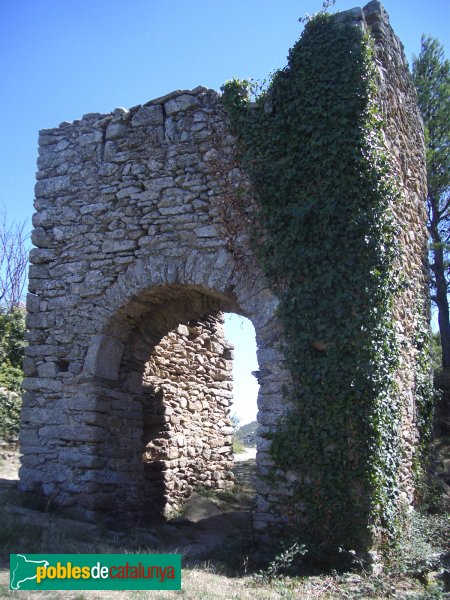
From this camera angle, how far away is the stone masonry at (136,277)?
251 inches

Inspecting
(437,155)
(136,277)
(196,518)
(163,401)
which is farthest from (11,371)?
(437,155)

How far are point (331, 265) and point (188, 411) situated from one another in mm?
3951

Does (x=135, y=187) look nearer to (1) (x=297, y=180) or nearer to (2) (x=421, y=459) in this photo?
(1) (x=297, y=180)

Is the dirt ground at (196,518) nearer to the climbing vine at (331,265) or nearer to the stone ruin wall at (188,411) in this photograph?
the stone ruin wall at (188,411)

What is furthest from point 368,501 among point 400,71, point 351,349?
Answer: point 400,71

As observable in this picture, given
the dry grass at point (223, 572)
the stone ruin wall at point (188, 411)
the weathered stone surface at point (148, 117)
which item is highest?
the weathered stone surface at point (148, 117)

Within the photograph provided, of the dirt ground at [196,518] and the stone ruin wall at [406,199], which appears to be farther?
the stone ruin wall at [406,199]

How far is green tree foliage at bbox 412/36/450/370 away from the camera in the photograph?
40.6 feet

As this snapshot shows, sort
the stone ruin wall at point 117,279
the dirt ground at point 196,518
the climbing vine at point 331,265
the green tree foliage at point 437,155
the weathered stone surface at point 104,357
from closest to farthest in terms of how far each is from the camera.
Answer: the climbing vine at point 331,265 < the dirt ground at point 196,518 < the stone ruin wall at point 117,279 < the weathered stone surface at point 104,357 < the green tree foliage at point 437,155

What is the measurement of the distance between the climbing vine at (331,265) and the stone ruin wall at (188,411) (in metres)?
2.83

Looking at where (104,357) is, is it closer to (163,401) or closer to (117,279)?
(117,279)

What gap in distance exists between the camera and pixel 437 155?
12375 millimetres

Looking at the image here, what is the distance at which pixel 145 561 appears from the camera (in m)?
4.55

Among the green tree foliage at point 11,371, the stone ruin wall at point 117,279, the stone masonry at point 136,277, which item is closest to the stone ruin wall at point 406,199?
the stone masonry at point 136,277
